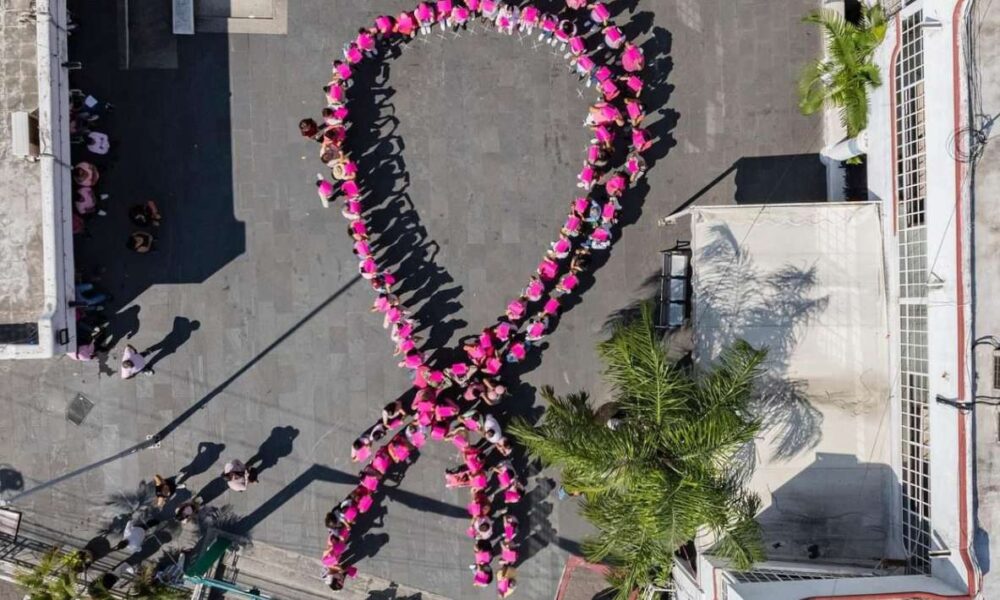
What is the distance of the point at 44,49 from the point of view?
45.7 ft

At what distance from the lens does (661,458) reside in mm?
12375

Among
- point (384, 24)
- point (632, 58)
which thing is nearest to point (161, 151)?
point (384, 24)

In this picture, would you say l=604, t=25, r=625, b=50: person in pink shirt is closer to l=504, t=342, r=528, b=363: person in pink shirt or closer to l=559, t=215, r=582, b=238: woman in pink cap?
l=559, t=215, r=582, b=238: woman in pink cap

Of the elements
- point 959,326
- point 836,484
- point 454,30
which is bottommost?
point 836,484

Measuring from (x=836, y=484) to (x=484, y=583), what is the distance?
9075 mm

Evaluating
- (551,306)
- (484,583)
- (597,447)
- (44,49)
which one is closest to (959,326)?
(597,447)

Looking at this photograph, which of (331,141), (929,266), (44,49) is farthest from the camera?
(331,141)

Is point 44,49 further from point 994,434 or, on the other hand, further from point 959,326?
point 994,434

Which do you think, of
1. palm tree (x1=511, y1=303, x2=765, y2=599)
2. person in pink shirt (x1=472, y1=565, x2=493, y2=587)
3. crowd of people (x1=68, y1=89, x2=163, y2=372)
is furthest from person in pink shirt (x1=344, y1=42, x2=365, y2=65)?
person in pink shirt (x1=472, y1=565, x2=493, y2=587)

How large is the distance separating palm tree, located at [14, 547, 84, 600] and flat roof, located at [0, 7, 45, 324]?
6.35 m

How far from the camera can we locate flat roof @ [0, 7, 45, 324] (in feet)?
46.5

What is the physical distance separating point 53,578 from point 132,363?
5555 millimetres

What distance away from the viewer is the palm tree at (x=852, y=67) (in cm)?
1415

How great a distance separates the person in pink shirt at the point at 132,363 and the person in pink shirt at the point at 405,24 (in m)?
11.0
